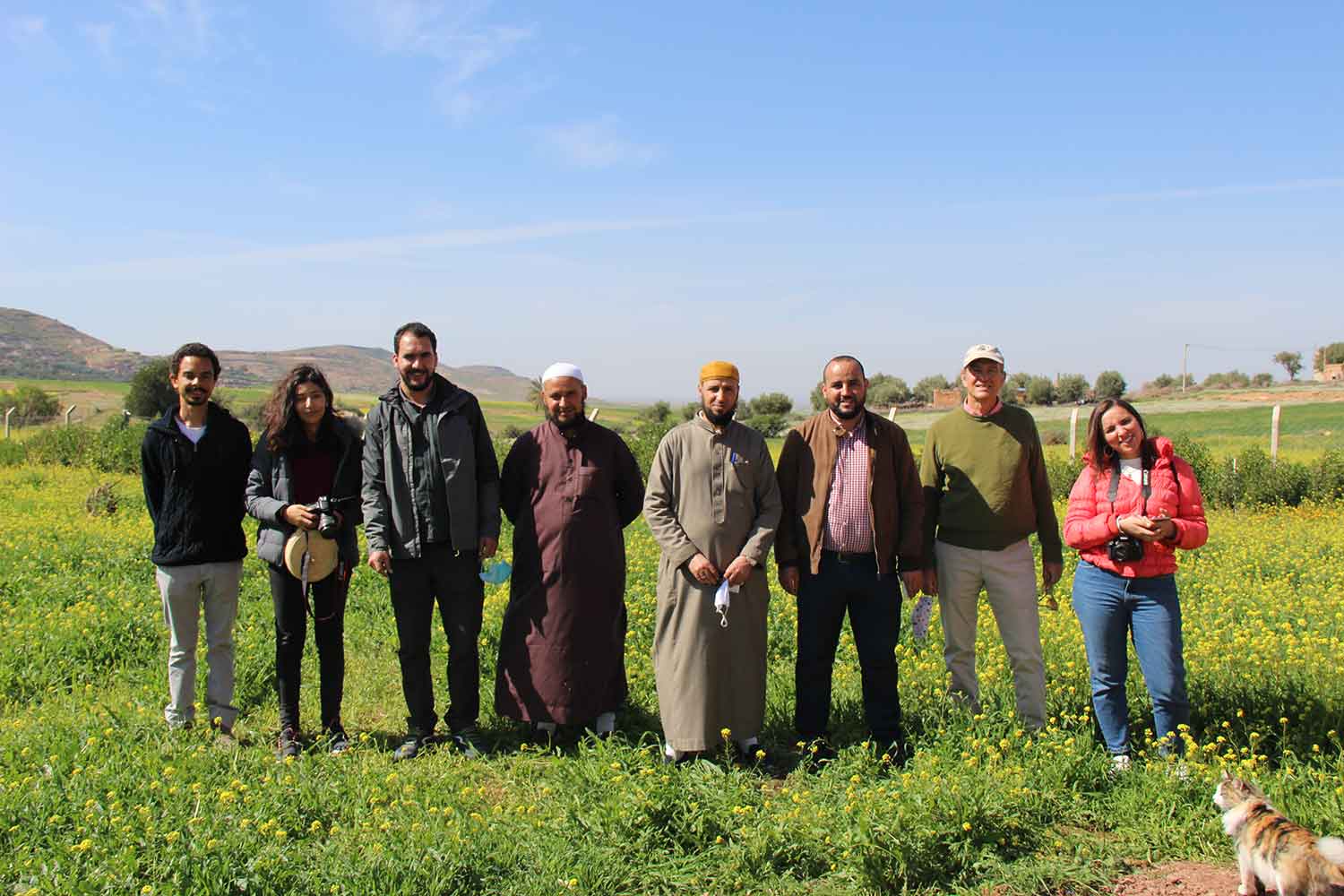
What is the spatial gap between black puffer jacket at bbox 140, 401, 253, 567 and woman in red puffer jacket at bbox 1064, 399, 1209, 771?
4124 mm

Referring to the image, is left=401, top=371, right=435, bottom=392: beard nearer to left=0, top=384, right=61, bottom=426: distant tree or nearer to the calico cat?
the calico cat

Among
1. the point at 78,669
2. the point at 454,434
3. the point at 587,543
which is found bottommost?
the point at 78,669

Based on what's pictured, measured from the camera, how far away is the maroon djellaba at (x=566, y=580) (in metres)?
4.64

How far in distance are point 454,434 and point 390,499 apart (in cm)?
45

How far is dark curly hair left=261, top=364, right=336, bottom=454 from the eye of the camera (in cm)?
454

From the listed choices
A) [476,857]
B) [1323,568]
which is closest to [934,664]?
[476,857]

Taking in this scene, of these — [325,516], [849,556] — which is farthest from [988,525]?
[325,516]

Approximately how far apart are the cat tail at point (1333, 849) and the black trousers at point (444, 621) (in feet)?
11.5

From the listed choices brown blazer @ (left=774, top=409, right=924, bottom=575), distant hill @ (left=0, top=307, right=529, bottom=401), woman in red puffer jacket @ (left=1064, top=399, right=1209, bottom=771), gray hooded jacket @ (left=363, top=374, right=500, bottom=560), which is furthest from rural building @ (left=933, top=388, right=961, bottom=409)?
distant hill @ (left=0, top=307, right=529, bottom=401)

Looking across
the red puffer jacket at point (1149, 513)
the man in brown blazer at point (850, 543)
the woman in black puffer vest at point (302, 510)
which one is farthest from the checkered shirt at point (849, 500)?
the woman in black puffer vest at point (302, 510)

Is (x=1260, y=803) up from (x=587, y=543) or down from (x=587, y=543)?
down

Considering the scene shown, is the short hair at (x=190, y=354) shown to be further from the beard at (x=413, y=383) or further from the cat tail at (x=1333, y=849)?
the cat tail at (x=1333, y=849)

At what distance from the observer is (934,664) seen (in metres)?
5.40

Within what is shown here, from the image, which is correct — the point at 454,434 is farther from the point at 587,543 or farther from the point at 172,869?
the point at 172,869
